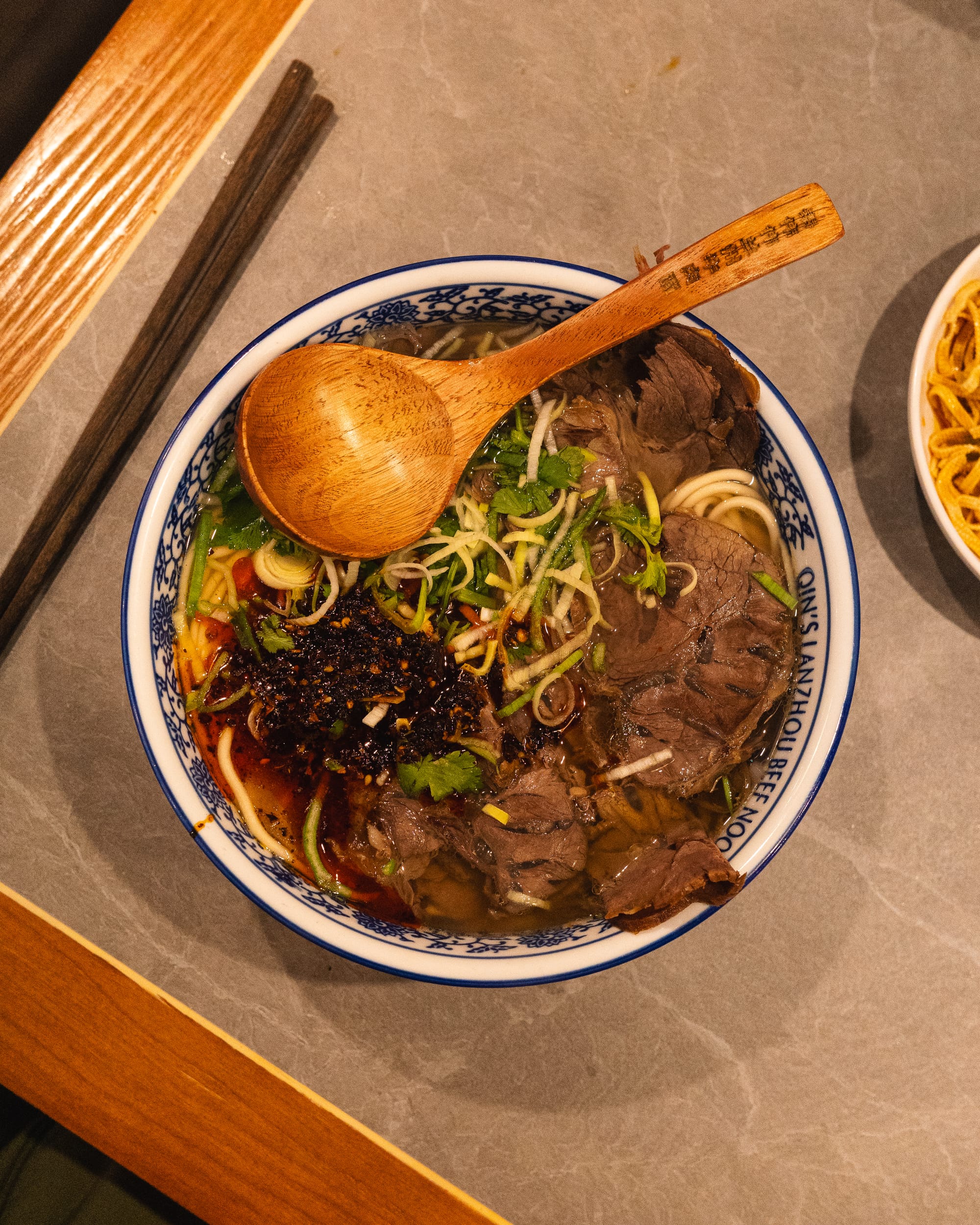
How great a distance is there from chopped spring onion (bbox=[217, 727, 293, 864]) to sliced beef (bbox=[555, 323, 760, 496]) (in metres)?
0.78

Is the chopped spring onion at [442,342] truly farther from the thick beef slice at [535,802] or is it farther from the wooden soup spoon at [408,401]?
the thick beef slice at [535,802]

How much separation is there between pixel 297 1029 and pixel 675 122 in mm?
1937

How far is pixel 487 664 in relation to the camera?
144 centimetres

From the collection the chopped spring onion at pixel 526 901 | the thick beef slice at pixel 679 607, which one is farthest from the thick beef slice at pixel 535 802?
the thick beef slice at pixel 679 607

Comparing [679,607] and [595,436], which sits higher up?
[595,436]

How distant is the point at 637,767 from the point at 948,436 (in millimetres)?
850

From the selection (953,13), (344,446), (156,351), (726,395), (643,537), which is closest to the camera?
(344,446)

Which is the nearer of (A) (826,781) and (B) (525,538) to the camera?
(B) (525,538)

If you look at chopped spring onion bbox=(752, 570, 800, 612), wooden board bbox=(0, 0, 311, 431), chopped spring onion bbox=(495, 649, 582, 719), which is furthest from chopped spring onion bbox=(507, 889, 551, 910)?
wooden board bbox=(0, 0, 311, 431)

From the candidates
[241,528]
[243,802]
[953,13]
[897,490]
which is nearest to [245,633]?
[241,528]

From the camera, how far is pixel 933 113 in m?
1.72

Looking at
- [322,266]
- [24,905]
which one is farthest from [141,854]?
[322,266]

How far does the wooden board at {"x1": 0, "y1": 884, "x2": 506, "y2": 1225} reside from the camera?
5.10 ft

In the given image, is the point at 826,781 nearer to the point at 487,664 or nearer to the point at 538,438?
the point at 487,664
